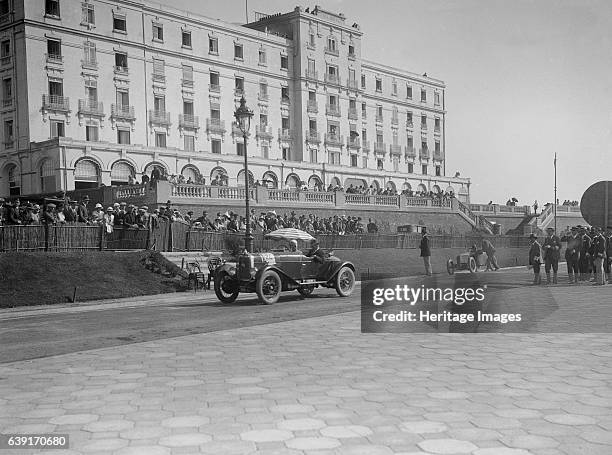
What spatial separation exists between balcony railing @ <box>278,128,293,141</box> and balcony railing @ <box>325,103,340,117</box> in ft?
15.6

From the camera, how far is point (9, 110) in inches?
1829

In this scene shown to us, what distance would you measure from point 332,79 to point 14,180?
3193 cm

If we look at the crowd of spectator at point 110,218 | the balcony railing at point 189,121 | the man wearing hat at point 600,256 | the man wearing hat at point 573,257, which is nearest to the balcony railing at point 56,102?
the balcony railing at point 189,121

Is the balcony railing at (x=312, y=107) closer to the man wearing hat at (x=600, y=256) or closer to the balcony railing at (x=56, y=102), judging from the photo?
the balcony railing at (x=56, y=102)

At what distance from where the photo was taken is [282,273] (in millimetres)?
17438

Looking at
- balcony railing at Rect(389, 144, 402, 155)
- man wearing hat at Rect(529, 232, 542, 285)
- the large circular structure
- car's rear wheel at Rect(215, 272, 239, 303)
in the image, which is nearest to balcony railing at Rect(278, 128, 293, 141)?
balcony railing at Rect(389, 144, 402, 155)

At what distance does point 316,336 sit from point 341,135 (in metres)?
58.1

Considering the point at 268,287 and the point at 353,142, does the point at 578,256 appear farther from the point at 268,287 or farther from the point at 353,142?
the point at 353,142

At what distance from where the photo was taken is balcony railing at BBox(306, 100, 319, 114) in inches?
2544

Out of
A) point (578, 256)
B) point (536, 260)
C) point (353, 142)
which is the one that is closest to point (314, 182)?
point (353, 142)

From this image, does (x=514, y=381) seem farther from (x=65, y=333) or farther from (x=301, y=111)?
(x=301, y=111)

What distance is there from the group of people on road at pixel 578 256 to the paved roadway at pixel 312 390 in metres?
10.3

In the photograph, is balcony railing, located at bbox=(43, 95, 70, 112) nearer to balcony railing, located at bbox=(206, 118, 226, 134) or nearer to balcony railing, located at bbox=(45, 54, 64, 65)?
balcony railing, located at bbox=(45, 54, 64, 65)

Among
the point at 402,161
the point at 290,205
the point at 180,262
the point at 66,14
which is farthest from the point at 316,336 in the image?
the point at 402,161
